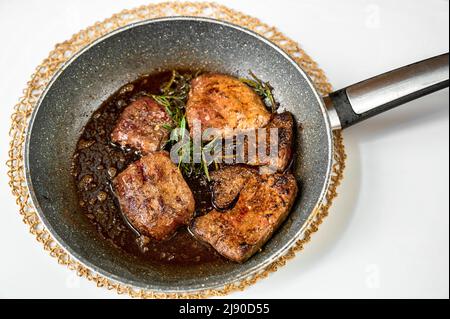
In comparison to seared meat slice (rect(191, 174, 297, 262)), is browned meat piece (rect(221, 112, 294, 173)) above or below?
A: above

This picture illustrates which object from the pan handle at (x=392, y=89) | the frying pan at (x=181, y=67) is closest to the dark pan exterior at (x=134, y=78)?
the frying pan at (x=181, y=67)

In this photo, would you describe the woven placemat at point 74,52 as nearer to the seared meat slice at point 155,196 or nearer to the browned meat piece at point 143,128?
the seared meat slice at point 155,196

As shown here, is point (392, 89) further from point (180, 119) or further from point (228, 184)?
point (180, 119)

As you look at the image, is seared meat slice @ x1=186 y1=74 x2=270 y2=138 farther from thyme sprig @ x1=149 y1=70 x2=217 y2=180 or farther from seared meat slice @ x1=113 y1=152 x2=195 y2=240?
seared meat slice @ x1=113 y1=152 x2=195 y2=240

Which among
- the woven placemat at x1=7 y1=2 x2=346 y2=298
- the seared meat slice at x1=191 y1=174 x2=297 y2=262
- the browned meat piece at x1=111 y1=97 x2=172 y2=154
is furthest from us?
the browned meat piece at x1=111 y1=97 x2=172 y2=154

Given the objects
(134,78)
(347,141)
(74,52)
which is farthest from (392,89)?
(74,52)

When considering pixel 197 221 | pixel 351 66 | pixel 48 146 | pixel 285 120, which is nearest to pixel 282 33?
pixel 351 66

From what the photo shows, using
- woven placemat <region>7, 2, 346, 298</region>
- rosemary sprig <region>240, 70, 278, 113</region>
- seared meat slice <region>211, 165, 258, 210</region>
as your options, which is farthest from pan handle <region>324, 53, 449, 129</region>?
seared meat slice <region>211, 165, 258, 210</region>

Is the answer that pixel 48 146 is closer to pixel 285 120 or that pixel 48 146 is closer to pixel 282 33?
pixel 285 120
